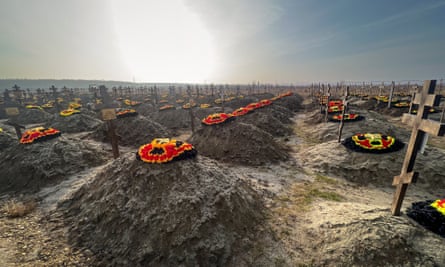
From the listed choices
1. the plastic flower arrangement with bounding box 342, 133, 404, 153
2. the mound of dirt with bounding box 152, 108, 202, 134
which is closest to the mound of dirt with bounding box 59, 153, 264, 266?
the plastic flower arrangement with bounding box 342, 133, 404, 153

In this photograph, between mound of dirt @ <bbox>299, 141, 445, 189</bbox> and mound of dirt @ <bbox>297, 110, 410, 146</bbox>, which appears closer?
mound of dirt @ <bbox>299, 141, 445, 189</bbox>

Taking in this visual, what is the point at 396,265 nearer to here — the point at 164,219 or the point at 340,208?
the point at 340,208

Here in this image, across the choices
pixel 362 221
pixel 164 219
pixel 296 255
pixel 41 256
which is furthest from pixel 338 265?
pixel 41 256

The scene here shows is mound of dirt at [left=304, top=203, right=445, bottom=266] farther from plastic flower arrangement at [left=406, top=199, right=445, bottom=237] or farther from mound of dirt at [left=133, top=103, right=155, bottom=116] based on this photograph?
mound of dirt at [left=133, top=103, right=155, bottom=116]

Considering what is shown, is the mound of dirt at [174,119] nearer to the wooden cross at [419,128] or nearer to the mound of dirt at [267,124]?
the mound of dirt at [267,124]

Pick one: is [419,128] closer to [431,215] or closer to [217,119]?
[431,215]

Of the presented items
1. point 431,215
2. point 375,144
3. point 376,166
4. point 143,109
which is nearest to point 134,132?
point 143,109

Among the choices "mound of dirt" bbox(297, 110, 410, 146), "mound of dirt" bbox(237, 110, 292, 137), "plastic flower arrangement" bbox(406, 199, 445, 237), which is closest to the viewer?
"plastic flower arrangement" bbox(406, 199, 445, 237)
